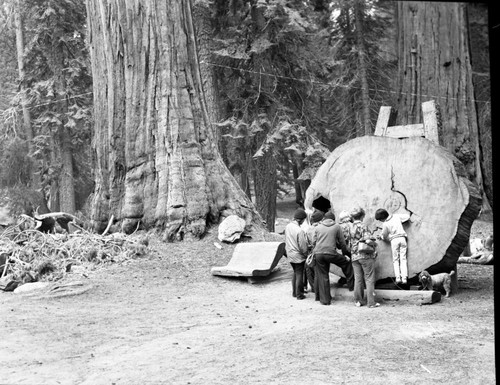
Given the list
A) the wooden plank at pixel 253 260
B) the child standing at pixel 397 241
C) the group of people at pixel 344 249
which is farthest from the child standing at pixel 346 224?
the wooden plank at pixel 253 260

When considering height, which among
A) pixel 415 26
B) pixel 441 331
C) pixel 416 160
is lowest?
pixel 441 331

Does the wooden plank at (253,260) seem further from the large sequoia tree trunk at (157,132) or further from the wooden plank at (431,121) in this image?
the wooden plank at (431,121)

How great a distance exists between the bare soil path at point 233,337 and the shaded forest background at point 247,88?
4519 millimetres

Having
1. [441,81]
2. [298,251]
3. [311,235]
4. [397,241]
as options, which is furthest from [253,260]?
[441,81]

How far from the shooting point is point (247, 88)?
18.0 m

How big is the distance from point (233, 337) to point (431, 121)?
456 centimetres

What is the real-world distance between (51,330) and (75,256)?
348cm

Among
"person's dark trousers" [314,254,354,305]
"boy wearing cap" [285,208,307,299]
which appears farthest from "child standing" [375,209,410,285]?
"boy wearing cap" [285,208,307,299]

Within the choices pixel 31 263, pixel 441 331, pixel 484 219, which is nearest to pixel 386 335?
pixel 441 331

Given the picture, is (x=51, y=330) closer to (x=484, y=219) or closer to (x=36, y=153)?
(x=484, y=219)

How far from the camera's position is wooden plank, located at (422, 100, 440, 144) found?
28.7ft

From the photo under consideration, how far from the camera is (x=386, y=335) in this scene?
6.01m

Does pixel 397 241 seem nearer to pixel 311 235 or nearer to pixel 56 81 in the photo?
pixel 311 235

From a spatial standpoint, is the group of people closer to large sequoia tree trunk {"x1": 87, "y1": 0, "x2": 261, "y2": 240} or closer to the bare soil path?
the bare soil path
